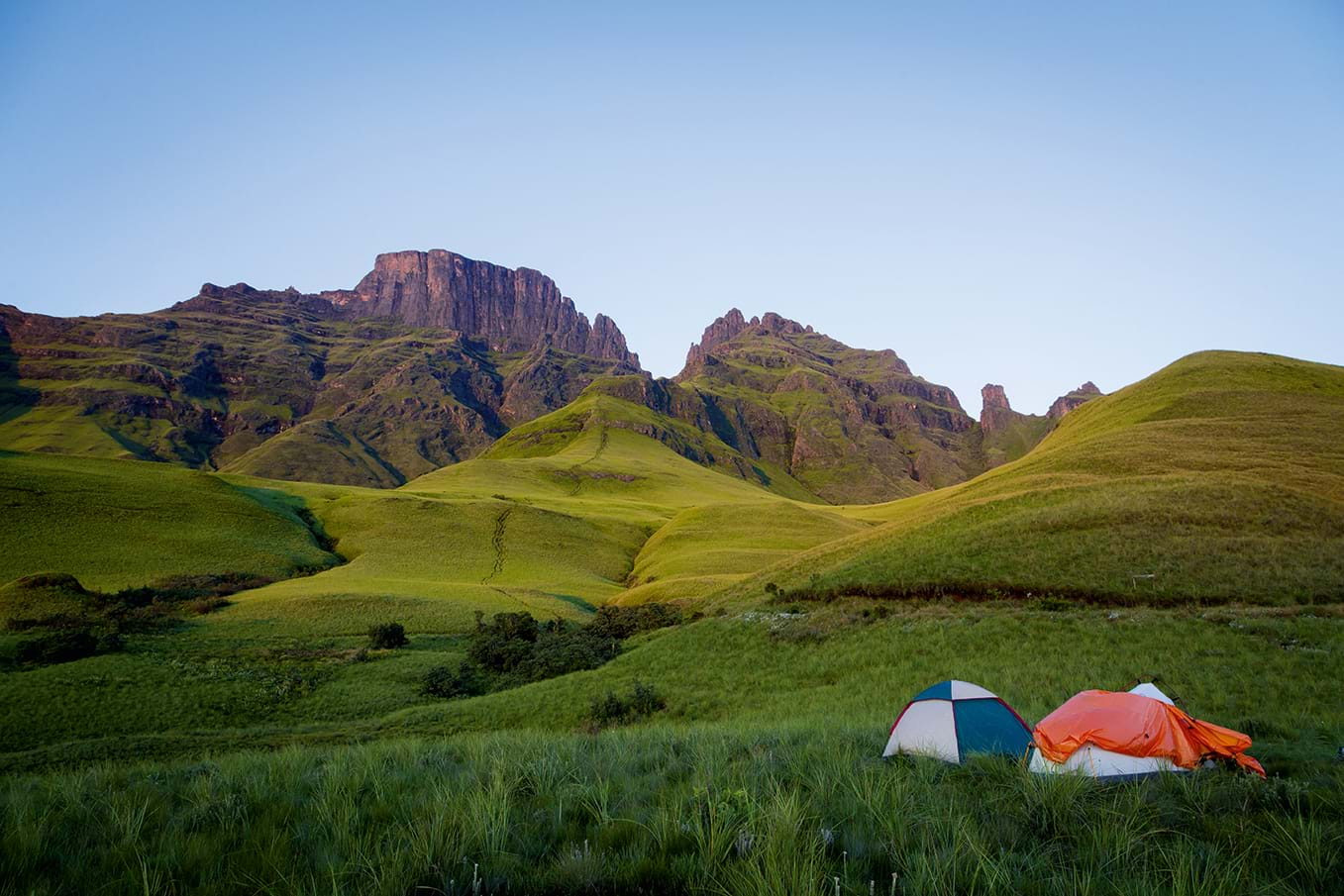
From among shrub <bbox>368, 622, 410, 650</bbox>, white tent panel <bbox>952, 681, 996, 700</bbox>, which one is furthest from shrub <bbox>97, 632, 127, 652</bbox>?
white tent panel <bbox>952, 681, 996, 700</bbox>

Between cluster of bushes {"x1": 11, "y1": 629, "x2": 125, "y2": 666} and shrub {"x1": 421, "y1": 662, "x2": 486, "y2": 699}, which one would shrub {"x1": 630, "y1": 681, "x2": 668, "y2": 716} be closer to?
shrub {"x1": 421, "y1": 662, "x2": 486, "y2": 699}

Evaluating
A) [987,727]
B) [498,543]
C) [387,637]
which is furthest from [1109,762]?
[498,543]

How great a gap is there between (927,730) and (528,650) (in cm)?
2743

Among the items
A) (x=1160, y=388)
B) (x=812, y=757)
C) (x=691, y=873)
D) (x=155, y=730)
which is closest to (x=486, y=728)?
(x=155, y=730)

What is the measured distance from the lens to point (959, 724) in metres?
12.2

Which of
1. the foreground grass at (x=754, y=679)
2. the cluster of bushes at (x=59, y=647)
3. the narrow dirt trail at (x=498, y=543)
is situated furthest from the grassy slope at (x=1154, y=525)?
the narrow dirt trail at (x=498, y=543)

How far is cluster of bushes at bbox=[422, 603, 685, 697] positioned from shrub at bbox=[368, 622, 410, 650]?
173 inches

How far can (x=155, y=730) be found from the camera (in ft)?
82.4

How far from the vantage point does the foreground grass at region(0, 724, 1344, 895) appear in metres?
4.02

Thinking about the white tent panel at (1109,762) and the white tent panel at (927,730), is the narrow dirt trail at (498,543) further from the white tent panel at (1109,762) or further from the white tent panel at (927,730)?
the white tent panel at (1109,762)

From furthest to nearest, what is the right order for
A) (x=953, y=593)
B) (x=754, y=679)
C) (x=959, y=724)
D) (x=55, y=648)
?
(x=953, y=593) → (x=55, y=648) → (x=754, y=679) → (x=959, y=724)

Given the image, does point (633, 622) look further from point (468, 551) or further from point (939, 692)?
point (468, 551)

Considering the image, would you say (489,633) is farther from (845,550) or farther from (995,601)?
(995,601)

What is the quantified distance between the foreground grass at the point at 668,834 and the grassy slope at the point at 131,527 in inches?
2337
